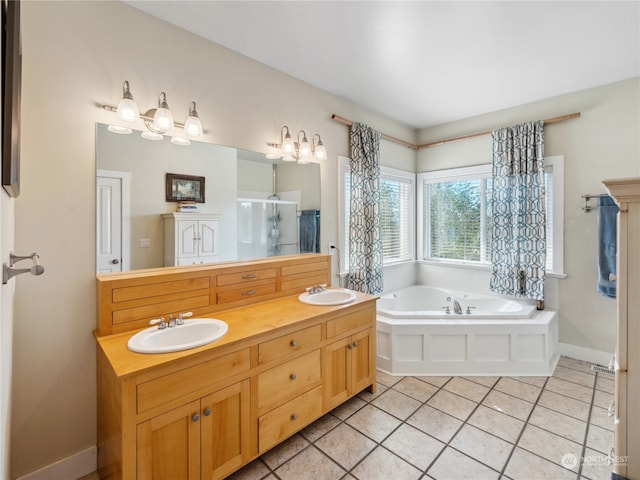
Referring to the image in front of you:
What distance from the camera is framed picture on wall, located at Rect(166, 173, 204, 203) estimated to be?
196 centimetres

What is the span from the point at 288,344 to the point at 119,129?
160 centimetres

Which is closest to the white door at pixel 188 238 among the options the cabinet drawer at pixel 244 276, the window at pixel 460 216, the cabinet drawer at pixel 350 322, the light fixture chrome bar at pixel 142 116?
the cabinet drawer at pixel 244 276

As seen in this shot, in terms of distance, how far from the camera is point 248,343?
5.34 ft

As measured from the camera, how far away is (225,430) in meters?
1.55

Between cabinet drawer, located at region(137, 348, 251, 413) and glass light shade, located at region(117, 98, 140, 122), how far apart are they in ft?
4.62

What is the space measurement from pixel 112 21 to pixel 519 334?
3.78 metres

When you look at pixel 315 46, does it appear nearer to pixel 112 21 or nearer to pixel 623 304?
pixel 112 21

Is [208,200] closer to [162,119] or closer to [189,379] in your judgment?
[162,119]

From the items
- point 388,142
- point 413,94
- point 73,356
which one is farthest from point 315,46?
point 73,356

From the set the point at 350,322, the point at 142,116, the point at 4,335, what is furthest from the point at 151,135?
the point at 350,322

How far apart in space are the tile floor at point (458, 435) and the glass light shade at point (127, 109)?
6.82 ft

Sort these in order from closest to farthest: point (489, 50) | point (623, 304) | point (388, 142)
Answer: point (623, 304) < point (489, 50) < point (388, 142)

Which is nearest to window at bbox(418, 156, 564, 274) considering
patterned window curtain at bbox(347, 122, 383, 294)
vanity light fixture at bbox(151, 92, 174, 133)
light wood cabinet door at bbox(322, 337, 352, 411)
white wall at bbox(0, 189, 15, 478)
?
patterned window curtain at bbox(347, 122, 383, 294)

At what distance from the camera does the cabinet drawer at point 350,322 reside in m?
2.09
